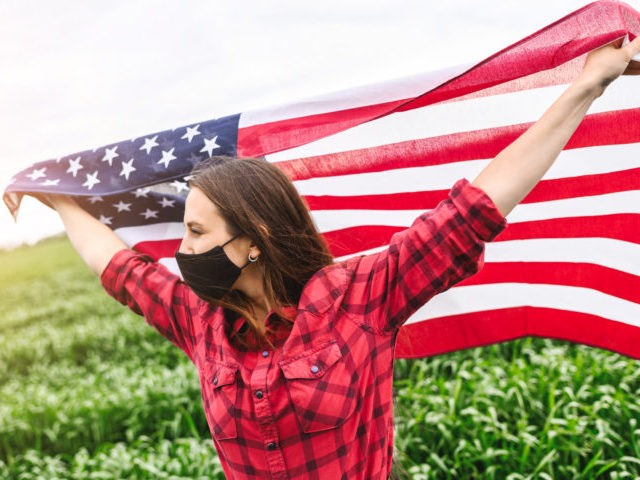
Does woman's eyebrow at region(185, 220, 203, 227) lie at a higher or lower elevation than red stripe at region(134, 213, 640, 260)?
higher

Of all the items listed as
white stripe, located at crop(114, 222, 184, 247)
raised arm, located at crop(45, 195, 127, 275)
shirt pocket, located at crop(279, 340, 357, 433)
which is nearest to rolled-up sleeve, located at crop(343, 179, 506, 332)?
shirt pocket, located at crop(279, 340, 357, 433)

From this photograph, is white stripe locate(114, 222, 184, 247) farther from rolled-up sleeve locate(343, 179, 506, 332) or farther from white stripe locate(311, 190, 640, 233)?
rolled-up sleeve locate(343, 179, 506, 332)

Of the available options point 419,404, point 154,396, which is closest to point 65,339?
point 154,396

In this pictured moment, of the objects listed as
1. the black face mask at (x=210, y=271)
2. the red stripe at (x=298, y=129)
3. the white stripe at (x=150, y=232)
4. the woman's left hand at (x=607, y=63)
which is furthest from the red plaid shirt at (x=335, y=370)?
the white stripe at (x=150, y=232)

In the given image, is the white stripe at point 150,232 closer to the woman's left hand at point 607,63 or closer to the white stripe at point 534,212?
the white stripe at point 534,212

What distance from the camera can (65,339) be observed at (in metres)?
9.60

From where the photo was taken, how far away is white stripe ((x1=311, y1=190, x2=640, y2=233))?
2.36 m

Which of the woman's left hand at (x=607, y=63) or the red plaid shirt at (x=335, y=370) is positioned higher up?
A: the woman's left hand at (x=607, y=63)

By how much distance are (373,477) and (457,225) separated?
845mm

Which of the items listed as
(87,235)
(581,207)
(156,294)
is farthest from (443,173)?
(87,235)

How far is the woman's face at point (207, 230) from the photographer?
188 centimetres

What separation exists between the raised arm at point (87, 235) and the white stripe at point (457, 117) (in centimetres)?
77

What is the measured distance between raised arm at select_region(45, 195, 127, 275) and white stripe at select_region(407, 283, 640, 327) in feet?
4.42

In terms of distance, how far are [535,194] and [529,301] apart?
472 millimetres
